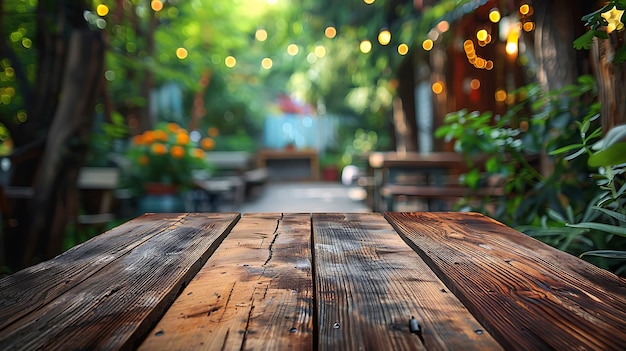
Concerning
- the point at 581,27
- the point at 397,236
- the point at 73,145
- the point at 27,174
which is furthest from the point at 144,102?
the point at 397,236

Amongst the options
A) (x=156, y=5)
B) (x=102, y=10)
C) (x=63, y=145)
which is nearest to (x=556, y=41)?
(x=63, y=145)

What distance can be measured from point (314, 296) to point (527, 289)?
0.34m

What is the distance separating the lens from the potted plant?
525cm

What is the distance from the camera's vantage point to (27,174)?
11.4ft

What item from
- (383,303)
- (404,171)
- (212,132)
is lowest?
(383,303)

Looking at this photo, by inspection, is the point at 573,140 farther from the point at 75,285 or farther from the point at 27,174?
the point at 27,174

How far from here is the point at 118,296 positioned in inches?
30.3

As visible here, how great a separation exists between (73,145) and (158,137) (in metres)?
2.56

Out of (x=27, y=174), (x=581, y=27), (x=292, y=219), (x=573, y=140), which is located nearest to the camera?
(x=292, y=219)

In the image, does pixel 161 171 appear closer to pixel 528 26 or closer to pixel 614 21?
pixel 528 26

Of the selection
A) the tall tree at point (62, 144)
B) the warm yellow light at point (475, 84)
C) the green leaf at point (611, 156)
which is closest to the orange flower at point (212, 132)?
the warm yellow light at point (475, 84)

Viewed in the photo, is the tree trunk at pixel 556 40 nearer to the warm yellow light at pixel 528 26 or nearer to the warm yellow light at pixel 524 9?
the warm yellow light at pixel 524 9

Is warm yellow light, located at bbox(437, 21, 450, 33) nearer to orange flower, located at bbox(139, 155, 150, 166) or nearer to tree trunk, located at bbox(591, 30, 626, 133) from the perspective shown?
orange flower, located at bbox(139, 155, 150, 166)

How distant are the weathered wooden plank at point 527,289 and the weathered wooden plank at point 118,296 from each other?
45 cm
